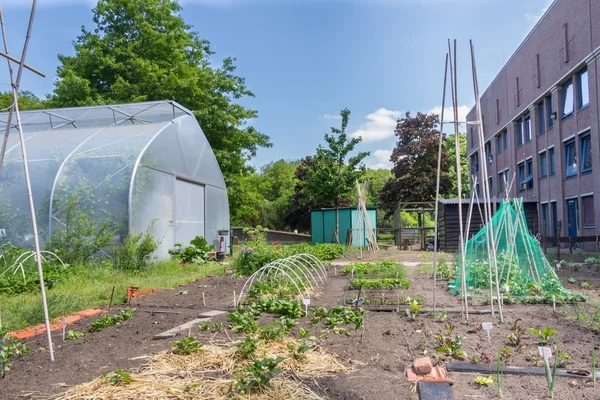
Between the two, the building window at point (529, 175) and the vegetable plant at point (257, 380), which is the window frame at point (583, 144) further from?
the vegetable plant at point (257, 380)

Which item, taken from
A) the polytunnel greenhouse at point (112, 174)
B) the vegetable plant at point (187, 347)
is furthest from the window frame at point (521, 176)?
the vegetable plant at point (187, 347)

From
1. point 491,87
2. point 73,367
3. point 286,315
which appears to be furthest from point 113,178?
point 491,87

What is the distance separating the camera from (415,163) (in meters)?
31.8

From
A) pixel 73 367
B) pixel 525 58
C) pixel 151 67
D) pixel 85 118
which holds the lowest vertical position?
pixel 73 367

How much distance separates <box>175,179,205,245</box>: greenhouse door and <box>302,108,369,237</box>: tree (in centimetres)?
719

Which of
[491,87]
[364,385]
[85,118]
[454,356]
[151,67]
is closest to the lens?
[364,385]

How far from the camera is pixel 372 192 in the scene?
1775 inches

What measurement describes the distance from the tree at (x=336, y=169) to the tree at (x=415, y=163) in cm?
1099

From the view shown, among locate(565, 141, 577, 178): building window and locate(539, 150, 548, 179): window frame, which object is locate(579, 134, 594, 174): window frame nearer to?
locate(565, 141, 577, 178): building window

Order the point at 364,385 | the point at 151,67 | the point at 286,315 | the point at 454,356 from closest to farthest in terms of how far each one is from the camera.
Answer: the point at 364,385 < the point at 454,356 < the point at 286,315 < the point at 151,67

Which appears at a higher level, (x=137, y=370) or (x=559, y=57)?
(x=559, y=57)

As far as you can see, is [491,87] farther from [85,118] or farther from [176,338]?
[176,338]

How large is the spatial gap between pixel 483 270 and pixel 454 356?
12.6ft

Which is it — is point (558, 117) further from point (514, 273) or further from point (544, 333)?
point (544, 333)
